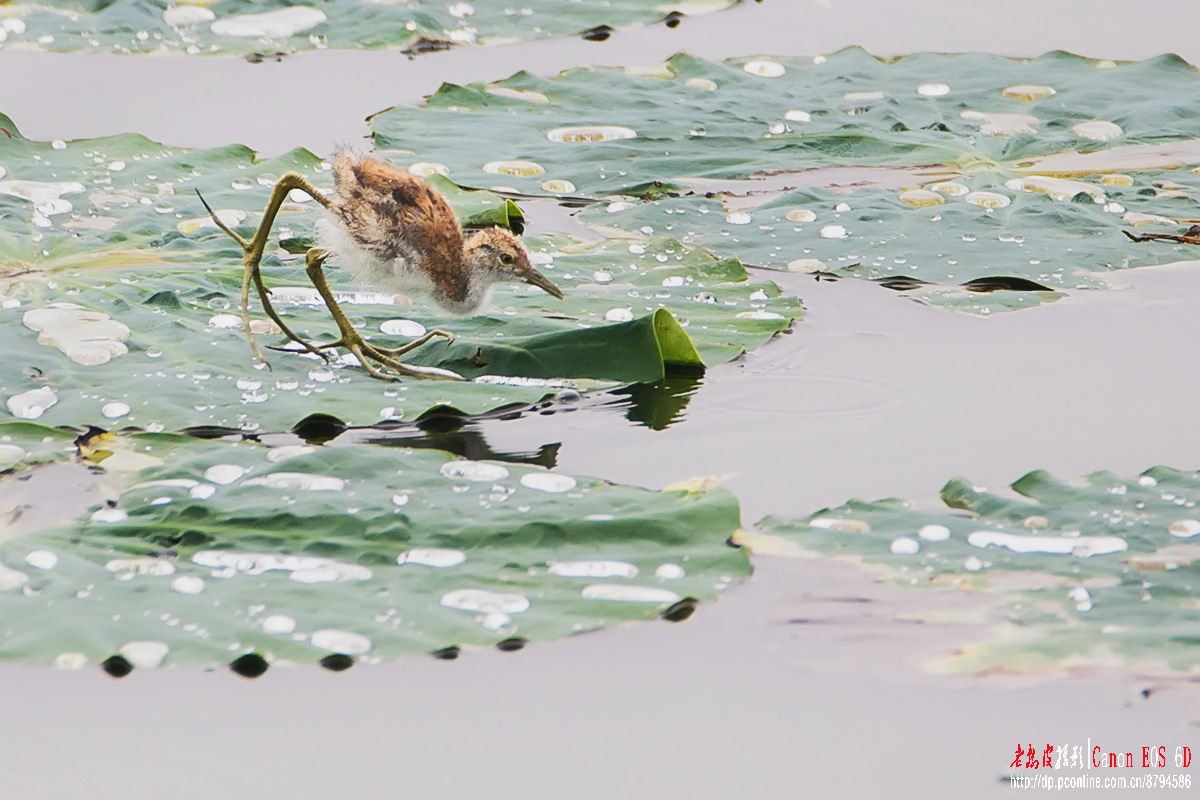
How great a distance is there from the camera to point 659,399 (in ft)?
13.2

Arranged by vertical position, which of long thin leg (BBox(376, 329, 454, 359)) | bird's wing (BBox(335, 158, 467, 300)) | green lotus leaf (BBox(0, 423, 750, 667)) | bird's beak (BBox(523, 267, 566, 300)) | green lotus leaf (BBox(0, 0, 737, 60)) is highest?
green lotus leaf (BBox(0, 0, 737, 60))

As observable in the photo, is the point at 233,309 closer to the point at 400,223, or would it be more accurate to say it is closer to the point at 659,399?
the point at 400,223

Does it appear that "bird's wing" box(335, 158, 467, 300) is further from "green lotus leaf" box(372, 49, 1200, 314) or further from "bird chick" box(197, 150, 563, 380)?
"green lotus leaf" box(372, 49, 1200, 314)

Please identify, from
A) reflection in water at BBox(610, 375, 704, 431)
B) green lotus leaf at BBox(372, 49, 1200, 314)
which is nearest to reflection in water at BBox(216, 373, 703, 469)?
reflection in water at BBox(610, 375, 704, 431)

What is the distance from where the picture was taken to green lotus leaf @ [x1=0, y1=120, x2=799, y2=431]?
12.3 feet

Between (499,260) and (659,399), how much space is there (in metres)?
0.69

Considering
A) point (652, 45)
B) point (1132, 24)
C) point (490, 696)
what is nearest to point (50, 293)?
point (490, 696)

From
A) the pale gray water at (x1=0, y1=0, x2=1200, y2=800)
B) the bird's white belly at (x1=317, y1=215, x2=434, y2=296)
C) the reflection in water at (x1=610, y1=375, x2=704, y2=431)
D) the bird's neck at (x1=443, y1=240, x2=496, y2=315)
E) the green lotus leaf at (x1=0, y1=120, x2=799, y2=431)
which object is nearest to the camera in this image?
the pale gray water at (x1=0, y1=0, x2=1200, y2=800)

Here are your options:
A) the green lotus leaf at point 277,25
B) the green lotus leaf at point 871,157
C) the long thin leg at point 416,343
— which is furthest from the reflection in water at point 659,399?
the green lotus leaf at point 277,25

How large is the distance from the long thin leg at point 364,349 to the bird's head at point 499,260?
27 cm

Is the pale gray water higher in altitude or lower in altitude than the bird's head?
lower

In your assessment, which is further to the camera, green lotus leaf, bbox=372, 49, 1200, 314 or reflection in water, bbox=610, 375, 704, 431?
green lotus leaf, bbox=372, 49, 1200, 314

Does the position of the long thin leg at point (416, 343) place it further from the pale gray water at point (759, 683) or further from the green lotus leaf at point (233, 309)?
the pale gray water at point (759, 683)

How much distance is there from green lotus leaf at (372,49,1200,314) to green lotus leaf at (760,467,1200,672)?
1.54 m
